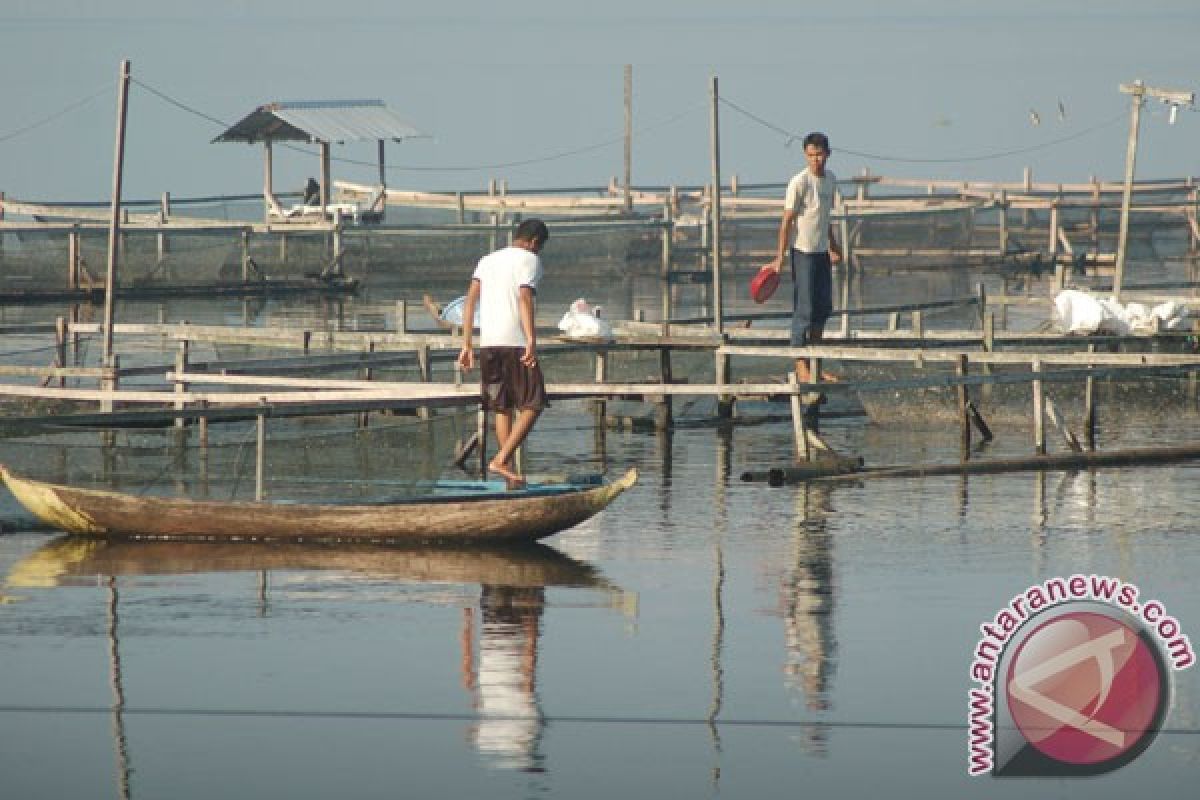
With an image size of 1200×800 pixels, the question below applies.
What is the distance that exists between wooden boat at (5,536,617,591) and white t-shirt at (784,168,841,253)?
4.77 metres

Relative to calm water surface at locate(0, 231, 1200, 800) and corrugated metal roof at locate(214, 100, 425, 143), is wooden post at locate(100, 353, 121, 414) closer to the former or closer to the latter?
calm water surface at locate(0, 231, 1200, 800)

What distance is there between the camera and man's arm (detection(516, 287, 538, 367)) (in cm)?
1259

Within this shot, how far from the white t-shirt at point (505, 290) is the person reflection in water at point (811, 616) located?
188 cm

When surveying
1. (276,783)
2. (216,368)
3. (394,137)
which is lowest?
(276,783)

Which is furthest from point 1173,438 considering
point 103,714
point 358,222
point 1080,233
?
point 1080,233

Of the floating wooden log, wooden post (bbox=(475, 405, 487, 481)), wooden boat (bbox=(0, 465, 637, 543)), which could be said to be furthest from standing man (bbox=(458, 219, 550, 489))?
the floating wooden log

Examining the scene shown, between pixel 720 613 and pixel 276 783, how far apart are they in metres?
3.26

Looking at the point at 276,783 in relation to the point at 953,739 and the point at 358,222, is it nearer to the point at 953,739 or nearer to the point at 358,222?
the point at 953,739

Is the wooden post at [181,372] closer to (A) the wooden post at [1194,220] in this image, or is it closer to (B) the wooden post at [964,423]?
(B) the wooden post at [964,423]

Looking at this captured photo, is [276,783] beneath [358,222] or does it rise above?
beneath

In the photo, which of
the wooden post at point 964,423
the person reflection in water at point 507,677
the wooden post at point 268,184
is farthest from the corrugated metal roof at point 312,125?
the person reflection in water at point 507,677

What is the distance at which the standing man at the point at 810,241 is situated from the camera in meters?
16.2

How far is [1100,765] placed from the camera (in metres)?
7.92

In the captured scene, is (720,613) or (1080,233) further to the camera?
(1080,233)
